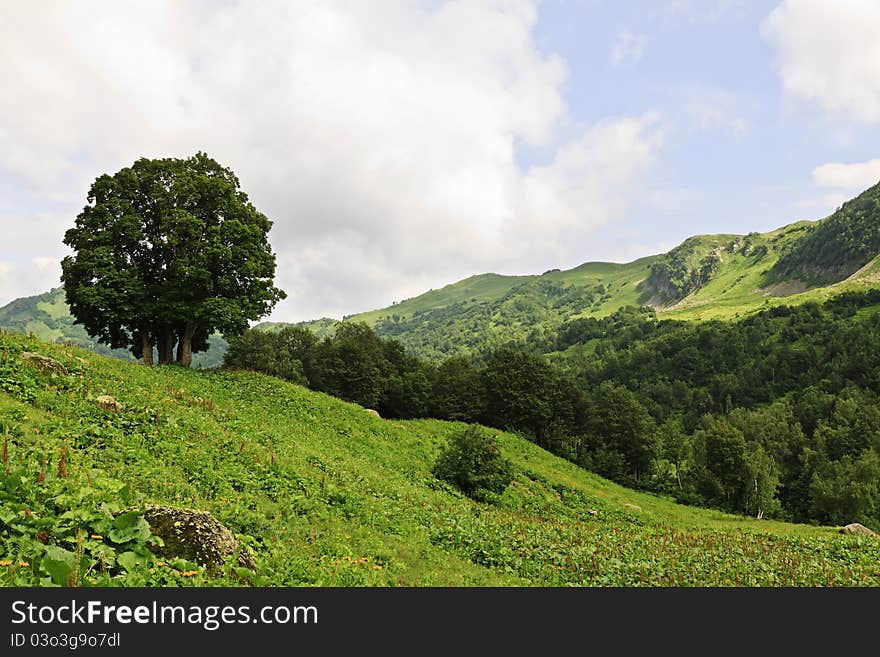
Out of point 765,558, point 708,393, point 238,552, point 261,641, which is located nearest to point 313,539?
point 238,552

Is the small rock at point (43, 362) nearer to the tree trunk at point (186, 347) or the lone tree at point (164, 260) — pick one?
the lone tree at point (164, 260)

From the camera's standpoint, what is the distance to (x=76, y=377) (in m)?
20.7

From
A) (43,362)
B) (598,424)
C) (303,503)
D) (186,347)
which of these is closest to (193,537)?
(303,503)

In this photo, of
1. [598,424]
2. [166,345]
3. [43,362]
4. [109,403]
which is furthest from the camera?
[598,424]

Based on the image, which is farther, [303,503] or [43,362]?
[43,362]

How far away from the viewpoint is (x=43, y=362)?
20.2m

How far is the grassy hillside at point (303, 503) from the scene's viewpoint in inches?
482

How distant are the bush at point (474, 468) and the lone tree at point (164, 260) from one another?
18.9 m

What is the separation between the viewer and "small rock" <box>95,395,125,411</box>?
18000mm

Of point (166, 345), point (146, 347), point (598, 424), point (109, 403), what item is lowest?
point (598, 424)

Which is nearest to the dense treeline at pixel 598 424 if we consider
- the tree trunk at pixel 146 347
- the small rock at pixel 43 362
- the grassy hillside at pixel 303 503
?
the tree trunk at pixel 146 347

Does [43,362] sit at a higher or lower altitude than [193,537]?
higher

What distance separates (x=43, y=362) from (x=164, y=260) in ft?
59.8

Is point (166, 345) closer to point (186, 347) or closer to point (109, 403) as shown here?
point (186, 347)
